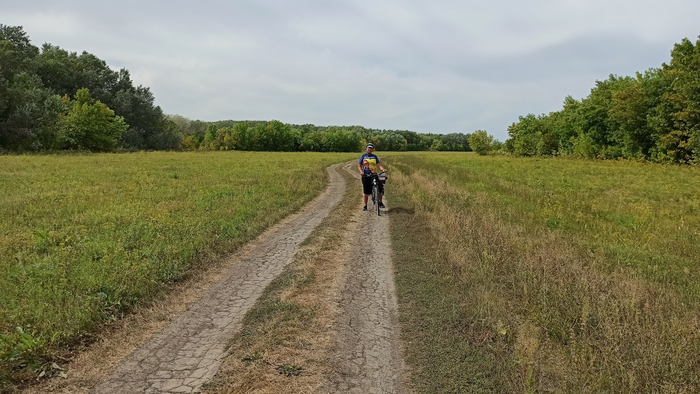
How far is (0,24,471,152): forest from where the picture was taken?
47.5 meters

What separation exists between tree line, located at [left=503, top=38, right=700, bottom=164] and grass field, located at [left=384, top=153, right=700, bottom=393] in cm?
3600

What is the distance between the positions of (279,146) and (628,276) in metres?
122

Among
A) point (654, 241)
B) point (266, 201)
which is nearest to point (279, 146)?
point (266, 201)

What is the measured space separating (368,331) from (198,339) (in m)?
2.16

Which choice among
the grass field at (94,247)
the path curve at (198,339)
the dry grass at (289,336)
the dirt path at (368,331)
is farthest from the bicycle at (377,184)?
the dry grass at (289,336)

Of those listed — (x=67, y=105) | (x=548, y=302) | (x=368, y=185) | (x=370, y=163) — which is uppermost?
(x=67, y=105)

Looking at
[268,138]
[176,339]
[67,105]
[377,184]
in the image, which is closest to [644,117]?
[377,184]

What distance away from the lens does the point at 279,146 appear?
12450 centimetres

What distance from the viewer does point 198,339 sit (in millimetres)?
4973

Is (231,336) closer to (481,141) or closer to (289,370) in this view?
(289,370)

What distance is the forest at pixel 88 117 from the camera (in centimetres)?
4747

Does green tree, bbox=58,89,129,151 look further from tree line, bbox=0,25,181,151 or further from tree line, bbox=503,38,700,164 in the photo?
tree line, bbox=503,38,700,164

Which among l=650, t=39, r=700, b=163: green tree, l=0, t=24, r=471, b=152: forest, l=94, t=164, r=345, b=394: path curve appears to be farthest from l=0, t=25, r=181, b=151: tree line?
l=650, t=39, r=700, b=163: green tree

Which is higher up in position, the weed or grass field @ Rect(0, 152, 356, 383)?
grass field @ Rect(0, 152, 356, 383)
